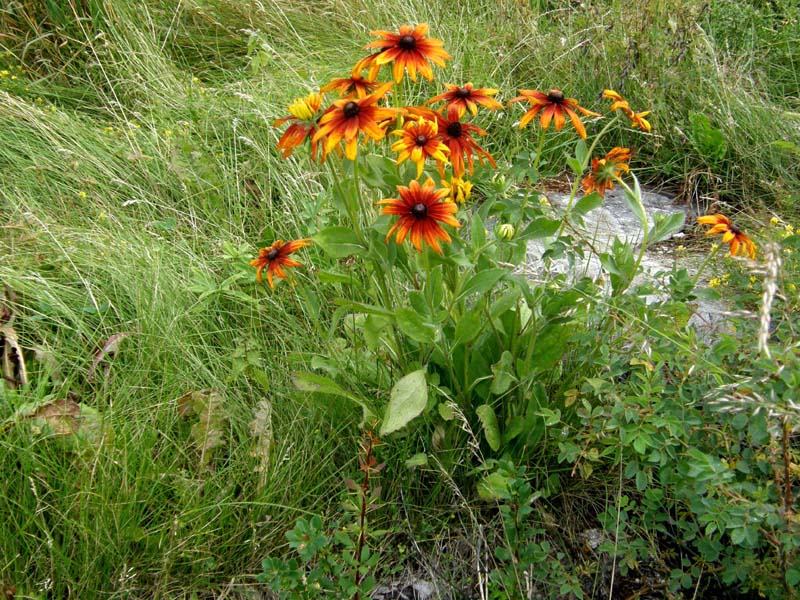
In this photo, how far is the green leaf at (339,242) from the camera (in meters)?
1.45

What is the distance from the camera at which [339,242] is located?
148 cm

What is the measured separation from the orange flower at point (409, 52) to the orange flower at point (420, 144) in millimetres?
103

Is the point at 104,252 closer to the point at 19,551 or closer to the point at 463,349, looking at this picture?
the point at 19,551

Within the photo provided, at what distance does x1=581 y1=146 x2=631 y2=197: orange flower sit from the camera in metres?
1.53

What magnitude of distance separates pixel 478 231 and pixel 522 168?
0.58 feet

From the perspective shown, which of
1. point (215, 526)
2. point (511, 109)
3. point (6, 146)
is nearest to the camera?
point (215, 526)

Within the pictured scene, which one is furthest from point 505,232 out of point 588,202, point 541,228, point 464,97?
point 464,97

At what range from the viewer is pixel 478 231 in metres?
1.43

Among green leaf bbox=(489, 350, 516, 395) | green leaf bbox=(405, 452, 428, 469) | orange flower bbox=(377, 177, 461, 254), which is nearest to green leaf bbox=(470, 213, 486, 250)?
orange flower bbox=(377, 177, 461, 254)

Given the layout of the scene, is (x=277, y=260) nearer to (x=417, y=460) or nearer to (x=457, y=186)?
(x=457, y=186)

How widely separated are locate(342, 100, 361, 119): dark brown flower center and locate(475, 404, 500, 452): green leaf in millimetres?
675

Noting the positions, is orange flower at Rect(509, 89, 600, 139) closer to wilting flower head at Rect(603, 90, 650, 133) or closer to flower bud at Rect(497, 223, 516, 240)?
wilting flower head at Rect(603, 90, 650, 133)

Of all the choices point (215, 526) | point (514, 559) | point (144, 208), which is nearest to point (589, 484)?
point (514, 559)

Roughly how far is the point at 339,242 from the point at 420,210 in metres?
0.24
